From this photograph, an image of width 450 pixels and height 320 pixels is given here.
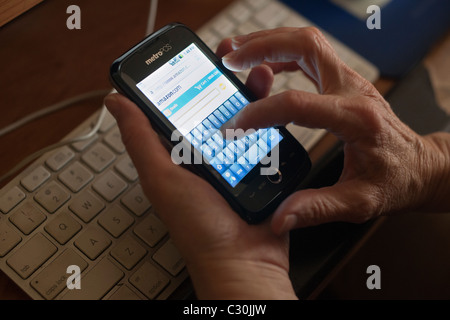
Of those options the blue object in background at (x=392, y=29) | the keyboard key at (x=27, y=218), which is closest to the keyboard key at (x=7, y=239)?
the keyboard key at (x=27, y=218)

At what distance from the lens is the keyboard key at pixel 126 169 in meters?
0.52

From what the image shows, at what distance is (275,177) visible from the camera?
497 mm

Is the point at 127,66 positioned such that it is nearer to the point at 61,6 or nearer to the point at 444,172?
the point at 61,6

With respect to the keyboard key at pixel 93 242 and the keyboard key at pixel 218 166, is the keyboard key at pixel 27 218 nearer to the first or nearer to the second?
the keyboard key at pixel 93 242

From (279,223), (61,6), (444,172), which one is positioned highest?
(61,6)

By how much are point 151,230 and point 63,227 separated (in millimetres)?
97

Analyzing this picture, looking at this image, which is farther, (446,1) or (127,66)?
(446,1)

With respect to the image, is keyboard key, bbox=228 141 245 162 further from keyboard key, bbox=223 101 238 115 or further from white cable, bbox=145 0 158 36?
white cable, bbox=145 0 158 36

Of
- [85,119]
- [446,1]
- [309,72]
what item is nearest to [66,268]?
[85,119]

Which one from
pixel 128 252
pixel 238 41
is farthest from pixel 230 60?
pixel 128 252

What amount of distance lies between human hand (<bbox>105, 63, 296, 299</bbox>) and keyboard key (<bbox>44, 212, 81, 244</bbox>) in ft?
0.36

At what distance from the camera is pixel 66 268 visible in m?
0.46
